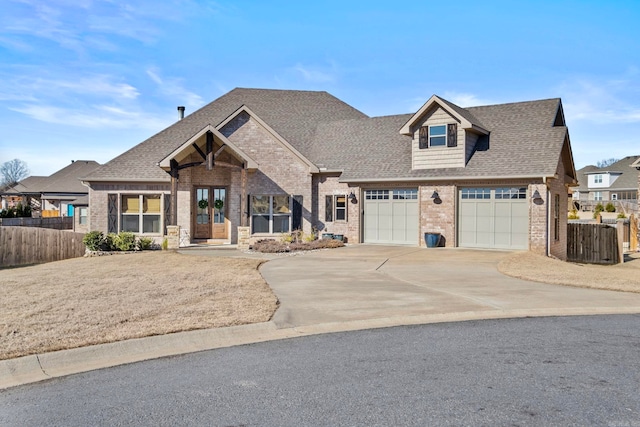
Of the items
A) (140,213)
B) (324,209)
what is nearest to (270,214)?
(324,209)

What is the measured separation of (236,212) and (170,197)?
2.95m

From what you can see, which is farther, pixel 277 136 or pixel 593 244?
pixel 593 244

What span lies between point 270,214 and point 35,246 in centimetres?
959

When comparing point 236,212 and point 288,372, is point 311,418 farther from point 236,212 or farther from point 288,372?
point 236,212

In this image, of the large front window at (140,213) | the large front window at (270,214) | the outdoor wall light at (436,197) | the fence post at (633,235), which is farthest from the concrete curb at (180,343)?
the fence post at (633,235)

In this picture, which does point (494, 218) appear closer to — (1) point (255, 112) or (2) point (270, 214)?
(2) point (270, 214)

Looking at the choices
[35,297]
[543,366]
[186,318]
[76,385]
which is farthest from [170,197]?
[543,366]

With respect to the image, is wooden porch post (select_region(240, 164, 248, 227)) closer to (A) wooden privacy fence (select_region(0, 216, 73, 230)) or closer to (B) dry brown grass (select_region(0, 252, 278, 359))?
(B) dry brown grass (select_region(0, 252, 278, 359))

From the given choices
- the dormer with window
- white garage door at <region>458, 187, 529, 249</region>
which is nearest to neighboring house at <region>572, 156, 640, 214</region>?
the dormer with window

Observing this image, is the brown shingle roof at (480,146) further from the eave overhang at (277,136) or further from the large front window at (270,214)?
the large front window at (270,214)

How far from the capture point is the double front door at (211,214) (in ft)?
80.2

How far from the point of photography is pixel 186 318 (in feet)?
28.8

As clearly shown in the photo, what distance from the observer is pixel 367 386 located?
564 cm

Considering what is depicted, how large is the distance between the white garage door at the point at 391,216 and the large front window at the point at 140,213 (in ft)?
31.0
